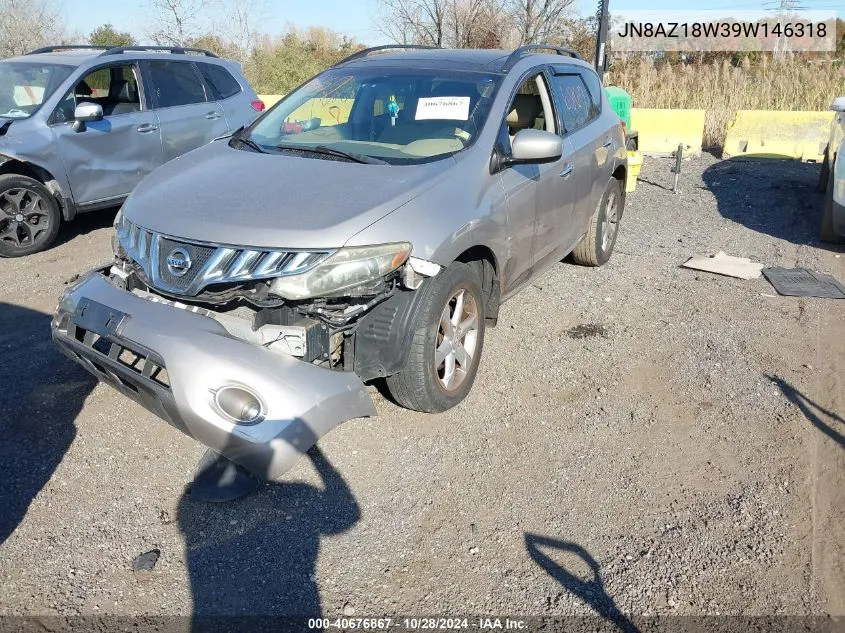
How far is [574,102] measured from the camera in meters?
5.18

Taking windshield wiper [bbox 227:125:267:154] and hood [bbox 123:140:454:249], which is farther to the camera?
windshield wiper [bbox 227:125:267:154]

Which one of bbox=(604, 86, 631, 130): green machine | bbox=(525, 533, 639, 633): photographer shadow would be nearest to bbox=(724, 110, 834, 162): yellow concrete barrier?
bbox=(604, 86, 631, 130): green machine

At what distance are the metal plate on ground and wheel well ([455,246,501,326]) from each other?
294 centimetres

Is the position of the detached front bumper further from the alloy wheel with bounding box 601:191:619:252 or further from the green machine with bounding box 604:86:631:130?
the green machine with bounding box 604:86:631:130

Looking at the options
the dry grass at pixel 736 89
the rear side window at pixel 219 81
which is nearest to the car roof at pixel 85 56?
the rear side window at pixel 219 81

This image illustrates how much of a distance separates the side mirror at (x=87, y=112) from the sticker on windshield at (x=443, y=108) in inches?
156

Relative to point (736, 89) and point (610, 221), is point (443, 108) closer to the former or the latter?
point (610, 221)

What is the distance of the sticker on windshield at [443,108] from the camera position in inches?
159

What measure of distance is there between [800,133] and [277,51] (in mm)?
17224

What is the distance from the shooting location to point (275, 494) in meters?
3.13

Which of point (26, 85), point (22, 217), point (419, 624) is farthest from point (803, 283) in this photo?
point (26, 85)

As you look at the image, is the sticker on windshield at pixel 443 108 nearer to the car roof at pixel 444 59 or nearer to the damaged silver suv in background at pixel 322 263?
the damaged silver suv in background at pixel 322 263

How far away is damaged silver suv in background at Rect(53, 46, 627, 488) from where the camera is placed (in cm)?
282

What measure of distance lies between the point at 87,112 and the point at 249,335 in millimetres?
4732
